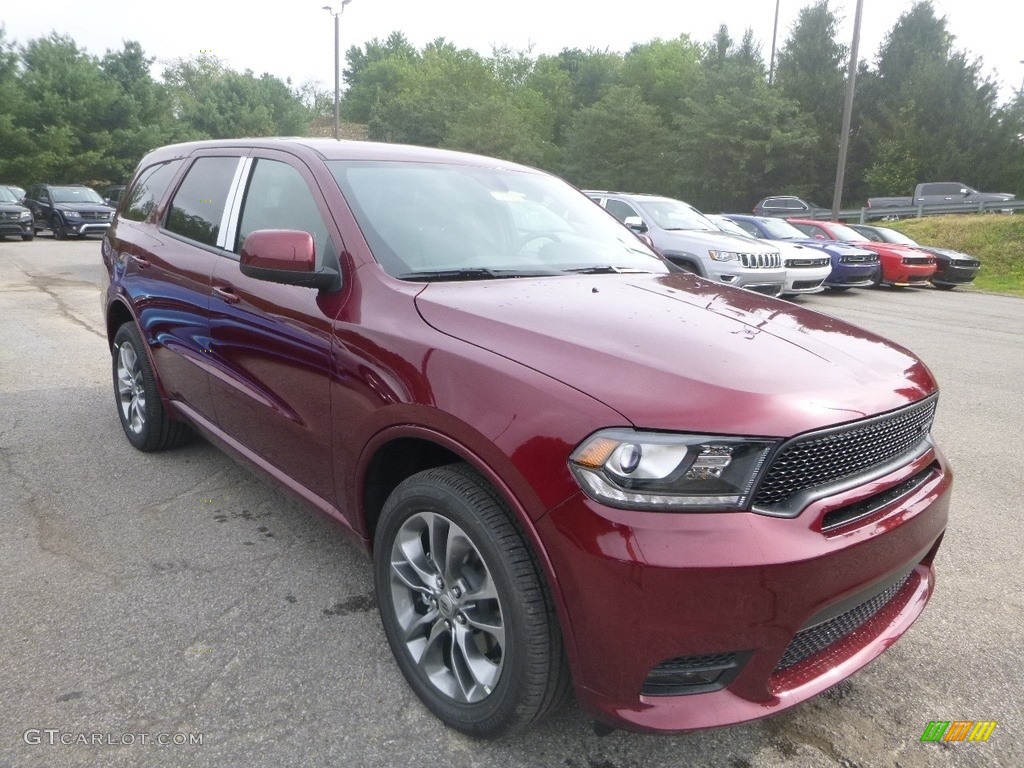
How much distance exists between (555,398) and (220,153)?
2.75 metres

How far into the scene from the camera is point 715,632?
1791mm

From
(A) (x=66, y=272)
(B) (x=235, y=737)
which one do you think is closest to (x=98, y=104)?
(A) (x=66, y=272)

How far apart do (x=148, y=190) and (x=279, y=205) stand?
1.91 m

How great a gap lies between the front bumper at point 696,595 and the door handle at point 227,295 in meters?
1.91

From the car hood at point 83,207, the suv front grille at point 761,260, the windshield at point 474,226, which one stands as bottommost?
the car hood at point 83,207

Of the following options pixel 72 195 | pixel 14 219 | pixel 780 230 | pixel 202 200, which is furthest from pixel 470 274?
pixel 72 195

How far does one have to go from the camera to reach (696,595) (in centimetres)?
175

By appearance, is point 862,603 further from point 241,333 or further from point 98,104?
point 98,104

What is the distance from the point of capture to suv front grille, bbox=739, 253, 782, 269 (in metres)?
10.9

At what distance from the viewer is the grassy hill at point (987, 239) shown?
63.1ft

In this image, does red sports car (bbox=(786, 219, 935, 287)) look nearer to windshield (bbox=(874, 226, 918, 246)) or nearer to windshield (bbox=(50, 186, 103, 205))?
windshield (bbox=(874, 226, 918, 246))

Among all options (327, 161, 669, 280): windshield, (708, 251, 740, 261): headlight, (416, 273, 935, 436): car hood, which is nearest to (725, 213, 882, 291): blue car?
(708, 251, 740, 261): headlight

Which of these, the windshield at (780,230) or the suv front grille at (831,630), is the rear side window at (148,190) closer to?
the suv front grille at (831,630)

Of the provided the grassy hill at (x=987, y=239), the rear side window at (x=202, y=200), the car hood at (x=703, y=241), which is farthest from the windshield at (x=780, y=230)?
the rear side window at (x=202, y=200)
